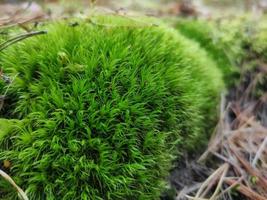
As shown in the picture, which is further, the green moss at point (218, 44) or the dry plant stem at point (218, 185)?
the green moss at point (218, 44)

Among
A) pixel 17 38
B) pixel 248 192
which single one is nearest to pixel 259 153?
pixel 248 192

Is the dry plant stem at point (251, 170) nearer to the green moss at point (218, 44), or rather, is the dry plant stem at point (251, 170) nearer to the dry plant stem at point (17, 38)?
the green moss at point (218, 44)

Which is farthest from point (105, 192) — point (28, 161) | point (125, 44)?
point (125, 44)

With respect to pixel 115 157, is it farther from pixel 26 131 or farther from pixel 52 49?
pixel 52 49

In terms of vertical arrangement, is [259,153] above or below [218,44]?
below

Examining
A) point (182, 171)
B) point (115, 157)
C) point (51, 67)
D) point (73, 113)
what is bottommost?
point (182, 171)

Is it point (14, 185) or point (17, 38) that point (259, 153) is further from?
point (17, 38)

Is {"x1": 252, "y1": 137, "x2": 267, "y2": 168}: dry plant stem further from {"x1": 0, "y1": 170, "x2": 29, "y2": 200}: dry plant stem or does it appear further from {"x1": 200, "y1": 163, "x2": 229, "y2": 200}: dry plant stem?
{"x1": 0, "y1": 170, "x2": 29, "y2": 200}: dry plant stem

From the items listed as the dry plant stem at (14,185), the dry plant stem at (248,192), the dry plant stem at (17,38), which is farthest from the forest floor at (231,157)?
the dry plant stem at (14,185)
